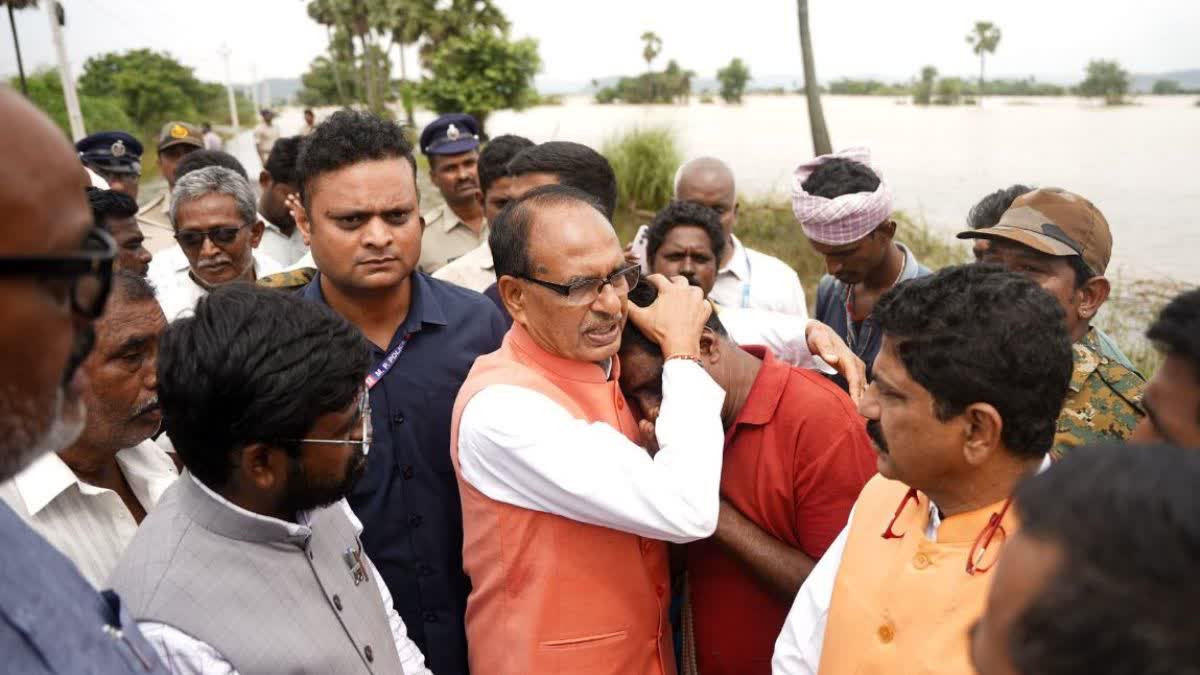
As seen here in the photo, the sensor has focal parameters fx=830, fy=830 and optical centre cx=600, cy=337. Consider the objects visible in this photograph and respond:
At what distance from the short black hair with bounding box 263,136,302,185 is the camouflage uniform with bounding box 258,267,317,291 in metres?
2.60

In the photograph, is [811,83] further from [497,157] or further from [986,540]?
[986,540]

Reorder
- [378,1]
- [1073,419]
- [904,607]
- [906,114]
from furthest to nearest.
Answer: [378,1], [906,114], [1073,419], [904,607]

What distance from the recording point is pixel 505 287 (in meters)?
2.29

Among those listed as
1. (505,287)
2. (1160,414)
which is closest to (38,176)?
(505,287)

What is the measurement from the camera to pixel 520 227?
2.25 metres

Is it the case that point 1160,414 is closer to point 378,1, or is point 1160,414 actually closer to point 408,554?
point 408,554

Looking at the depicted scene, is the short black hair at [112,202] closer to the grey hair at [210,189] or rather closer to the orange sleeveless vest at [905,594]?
the grey hair at [210,189]

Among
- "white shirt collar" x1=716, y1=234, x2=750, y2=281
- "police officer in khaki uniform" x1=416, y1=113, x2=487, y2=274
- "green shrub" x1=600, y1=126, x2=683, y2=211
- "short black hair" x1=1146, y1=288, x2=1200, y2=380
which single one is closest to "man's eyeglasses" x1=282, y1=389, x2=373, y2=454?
"short black hair" x1=1146, y1=288, x2=1200, y2=380

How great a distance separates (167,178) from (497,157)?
14.6ft

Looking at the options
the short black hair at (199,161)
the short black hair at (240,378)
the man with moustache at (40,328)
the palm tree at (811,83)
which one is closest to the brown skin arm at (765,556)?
the short black hair at (240,378)

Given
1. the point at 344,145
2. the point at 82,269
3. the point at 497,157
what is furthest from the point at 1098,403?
the point at 497,157

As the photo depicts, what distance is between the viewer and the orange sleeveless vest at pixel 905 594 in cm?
161

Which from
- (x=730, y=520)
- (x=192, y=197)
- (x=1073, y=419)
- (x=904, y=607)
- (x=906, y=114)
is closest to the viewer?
(x=904, y=607)

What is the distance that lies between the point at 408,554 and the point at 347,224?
1.07 metres
